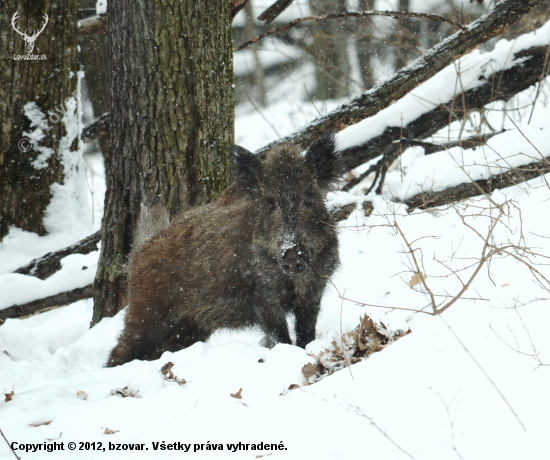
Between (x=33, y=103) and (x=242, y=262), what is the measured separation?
346 centimetres

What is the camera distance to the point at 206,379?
11.4 ft

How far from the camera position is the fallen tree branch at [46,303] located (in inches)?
234

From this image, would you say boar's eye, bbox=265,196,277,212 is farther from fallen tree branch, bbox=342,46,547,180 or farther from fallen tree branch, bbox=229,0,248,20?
fallen tree branch, bbox=229,0,248,20

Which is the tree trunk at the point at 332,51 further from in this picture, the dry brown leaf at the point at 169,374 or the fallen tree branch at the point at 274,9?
the dry brown leaf at the point at 169,374

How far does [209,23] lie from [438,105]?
2477mm

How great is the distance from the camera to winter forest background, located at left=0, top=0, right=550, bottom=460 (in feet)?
8.21

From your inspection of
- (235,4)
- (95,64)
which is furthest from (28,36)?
(95,64)

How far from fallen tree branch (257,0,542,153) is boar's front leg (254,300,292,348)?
6.52 ft

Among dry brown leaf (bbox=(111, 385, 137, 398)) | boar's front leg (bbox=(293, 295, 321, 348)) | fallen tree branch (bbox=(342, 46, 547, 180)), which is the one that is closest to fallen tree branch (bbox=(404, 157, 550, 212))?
fallen tree branch (bbox=(342, 46, 547, 180))

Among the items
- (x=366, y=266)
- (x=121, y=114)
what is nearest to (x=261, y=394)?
(x=366, y=266)

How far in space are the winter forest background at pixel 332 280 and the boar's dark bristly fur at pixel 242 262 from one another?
36 centimetres

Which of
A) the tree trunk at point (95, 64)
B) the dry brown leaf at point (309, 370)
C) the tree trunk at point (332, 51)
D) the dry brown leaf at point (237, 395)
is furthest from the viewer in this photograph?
Result: the tree trunk at point (332, 51)

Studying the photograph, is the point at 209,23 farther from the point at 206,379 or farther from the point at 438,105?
the point at 206,379

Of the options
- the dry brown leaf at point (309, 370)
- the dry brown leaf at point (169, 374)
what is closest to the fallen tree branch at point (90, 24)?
the dry brown leaf at point (169, 374)
